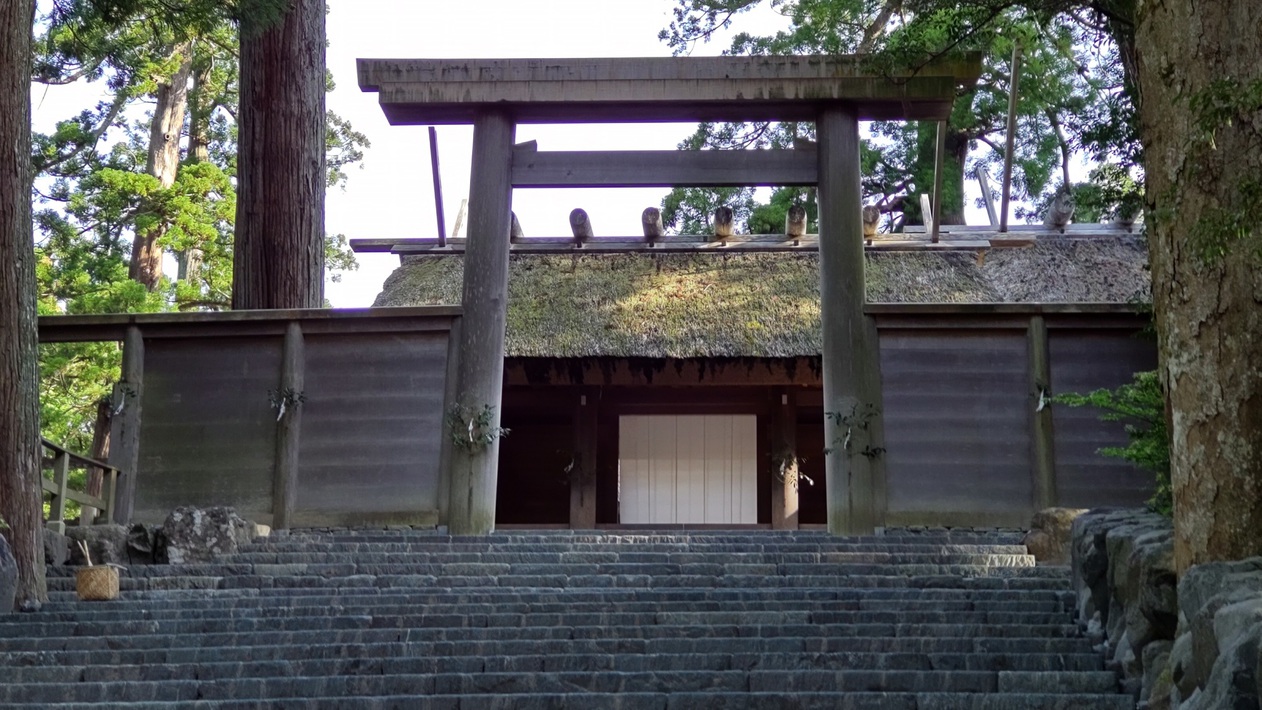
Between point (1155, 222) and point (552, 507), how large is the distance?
9.96 m

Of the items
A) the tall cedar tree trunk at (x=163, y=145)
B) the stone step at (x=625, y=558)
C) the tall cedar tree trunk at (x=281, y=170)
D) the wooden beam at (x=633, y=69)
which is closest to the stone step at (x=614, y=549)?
the stone step at (x=625, y=558)

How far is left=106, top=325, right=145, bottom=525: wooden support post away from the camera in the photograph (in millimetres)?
8664

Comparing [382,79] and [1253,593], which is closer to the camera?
[1253,593]

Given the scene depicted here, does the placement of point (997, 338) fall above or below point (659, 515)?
above

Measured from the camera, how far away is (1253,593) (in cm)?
402

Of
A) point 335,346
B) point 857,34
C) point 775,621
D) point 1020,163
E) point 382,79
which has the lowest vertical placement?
point 775,621

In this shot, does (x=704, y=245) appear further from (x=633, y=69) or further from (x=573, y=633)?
(x=573, y=633)

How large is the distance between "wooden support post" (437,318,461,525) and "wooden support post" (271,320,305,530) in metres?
0.94

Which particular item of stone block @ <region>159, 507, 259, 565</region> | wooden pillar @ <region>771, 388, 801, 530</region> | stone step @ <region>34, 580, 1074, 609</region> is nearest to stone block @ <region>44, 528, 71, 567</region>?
stone block @ <region>159, 507, 259, 565</region>

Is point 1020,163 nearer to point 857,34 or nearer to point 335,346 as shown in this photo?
point 857,34

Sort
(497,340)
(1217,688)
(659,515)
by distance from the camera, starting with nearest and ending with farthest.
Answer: (1217,688) → (497,340) → (659,515)

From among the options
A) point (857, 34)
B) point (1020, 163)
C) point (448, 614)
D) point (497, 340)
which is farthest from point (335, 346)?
point (1020, 163)

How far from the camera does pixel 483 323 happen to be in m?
8.51

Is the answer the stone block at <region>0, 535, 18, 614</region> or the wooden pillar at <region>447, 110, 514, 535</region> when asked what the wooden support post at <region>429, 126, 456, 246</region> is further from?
the stone block at <region>0, 535, 18, 614</region>
